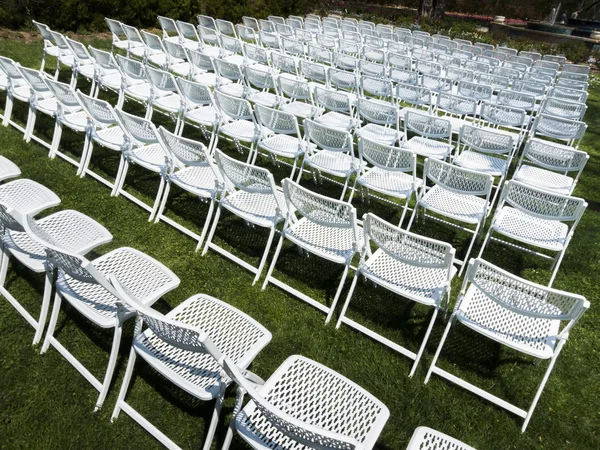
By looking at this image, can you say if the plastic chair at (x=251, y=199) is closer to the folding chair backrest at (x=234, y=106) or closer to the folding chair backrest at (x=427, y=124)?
the folding chair backrest at (x=234, y=106)

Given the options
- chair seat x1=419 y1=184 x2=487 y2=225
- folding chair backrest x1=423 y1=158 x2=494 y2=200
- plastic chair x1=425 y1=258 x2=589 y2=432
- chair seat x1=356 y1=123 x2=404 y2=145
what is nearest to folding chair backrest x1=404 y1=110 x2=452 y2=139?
chair seat x1=356 y1=123 x2=404 y2=145

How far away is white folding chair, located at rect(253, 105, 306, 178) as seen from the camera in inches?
190

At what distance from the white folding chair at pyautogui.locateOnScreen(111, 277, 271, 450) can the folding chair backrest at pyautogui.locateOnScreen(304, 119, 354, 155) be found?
2.45 meters

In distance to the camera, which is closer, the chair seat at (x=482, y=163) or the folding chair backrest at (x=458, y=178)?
the folding chair backrest at (x=458, y=178)

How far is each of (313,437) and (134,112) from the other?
7.16m

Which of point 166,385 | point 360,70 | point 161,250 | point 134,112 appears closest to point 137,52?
point 134,112

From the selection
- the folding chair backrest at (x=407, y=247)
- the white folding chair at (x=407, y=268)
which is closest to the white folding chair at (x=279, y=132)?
the white folding chair at (x=407, y=268)

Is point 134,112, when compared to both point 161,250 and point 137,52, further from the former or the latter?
point 161,250

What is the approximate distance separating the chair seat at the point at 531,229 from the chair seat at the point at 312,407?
7.73ft

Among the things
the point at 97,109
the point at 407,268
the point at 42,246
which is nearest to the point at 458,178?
the point at 407,268

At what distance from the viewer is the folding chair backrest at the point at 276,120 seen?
188 inches

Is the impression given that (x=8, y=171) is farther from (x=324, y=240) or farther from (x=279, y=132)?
(x=324, y=240)

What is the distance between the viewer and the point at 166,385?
9.68ft

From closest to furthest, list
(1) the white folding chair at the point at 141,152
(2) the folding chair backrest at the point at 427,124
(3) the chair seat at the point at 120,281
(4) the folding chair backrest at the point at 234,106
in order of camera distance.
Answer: (3) the chair seat at the point at 120,281
(1) the white folding chair at the point at 141,152
(4) the folding chair backrest at the point at 234,106
(2) the folding chair backrest at the point at 427,124
